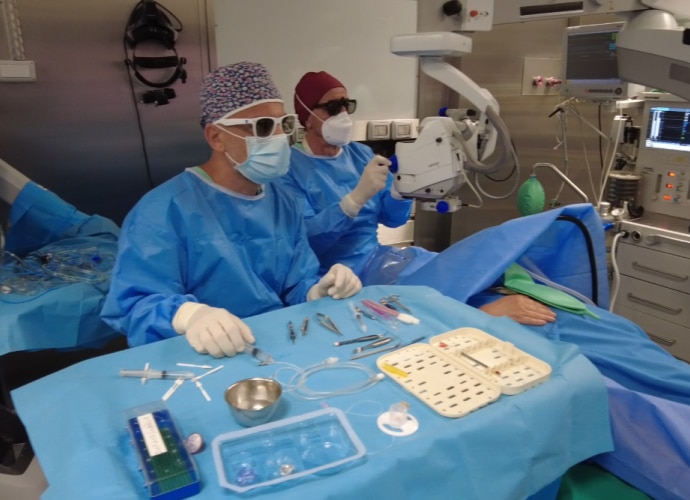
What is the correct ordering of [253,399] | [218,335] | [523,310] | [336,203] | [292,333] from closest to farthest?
[253,399] < [218,335] < [292,333] < [523,310] < [336,203]

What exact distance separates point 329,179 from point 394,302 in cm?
117

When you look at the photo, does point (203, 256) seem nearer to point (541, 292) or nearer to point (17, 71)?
point (541, 292)

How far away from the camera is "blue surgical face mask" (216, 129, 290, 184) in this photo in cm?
170

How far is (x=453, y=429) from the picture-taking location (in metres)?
0.92

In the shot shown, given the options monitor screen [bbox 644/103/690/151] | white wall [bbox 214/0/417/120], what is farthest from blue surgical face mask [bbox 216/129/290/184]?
monitor screen [bbox 644/103/690/151]

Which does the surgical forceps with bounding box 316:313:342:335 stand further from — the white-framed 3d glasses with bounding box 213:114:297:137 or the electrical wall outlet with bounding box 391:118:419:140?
the electrical wall outlet with bounding box 391:118:419:140

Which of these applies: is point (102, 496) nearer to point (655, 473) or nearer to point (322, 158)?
point (655, 473)

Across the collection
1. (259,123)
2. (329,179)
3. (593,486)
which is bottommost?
(593,486)

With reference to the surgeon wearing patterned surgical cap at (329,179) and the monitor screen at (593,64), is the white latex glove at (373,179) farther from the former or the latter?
the monitor screen at (593,64)

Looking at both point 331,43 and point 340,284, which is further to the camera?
point 331,43

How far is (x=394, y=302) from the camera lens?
57.4 inches

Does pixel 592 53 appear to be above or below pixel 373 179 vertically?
above

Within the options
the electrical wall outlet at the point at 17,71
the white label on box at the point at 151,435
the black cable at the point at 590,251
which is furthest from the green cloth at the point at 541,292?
the electrical wall outlet at the point at 17,71

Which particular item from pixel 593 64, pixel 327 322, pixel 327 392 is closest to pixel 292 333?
pixel 327 322
